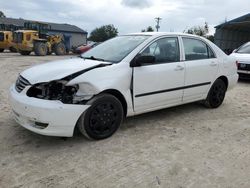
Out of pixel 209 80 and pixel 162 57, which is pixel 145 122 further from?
pixel 209 80

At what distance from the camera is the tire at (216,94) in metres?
6.08

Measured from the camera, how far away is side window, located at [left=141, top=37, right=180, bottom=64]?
4852mm

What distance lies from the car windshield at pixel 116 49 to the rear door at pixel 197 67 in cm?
97

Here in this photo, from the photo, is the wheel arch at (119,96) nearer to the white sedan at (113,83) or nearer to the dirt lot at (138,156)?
the white sedan at (113,83)

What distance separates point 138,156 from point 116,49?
1.93 meters

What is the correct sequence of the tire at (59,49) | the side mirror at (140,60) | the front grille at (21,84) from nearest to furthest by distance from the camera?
the front grille at (21,84)
the side mirror at (140,60)
the tire at (59,49)

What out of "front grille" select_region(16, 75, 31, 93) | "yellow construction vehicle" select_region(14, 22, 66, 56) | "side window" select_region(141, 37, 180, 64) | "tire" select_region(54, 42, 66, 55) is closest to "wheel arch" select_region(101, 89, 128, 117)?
"side window" select_region(141, 37, 180, 64)

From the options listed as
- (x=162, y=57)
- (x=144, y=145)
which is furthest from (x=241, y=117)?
(x=144, y=145)

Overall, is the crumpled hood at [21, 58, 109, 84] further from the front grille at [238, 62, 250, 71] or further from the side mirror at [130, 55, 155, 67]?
the front grille at [238, 62, 250, 71]

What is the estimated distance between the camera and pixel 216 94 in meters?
6.19

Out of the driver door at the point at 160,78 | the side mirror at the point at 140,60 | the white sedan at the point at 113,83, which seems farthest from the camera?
the driver door at the point at 160,78

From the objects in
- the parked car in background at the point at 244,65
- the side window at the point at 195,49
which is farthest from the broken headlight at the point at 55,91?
the parked car in background at the point at 244,65

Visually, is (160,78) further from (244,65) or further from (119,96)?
(244,65)

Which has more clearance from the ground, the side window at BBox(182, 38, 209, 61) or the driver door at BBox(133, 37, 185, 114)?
the side window at BBox(182, 38, 209, 61)
